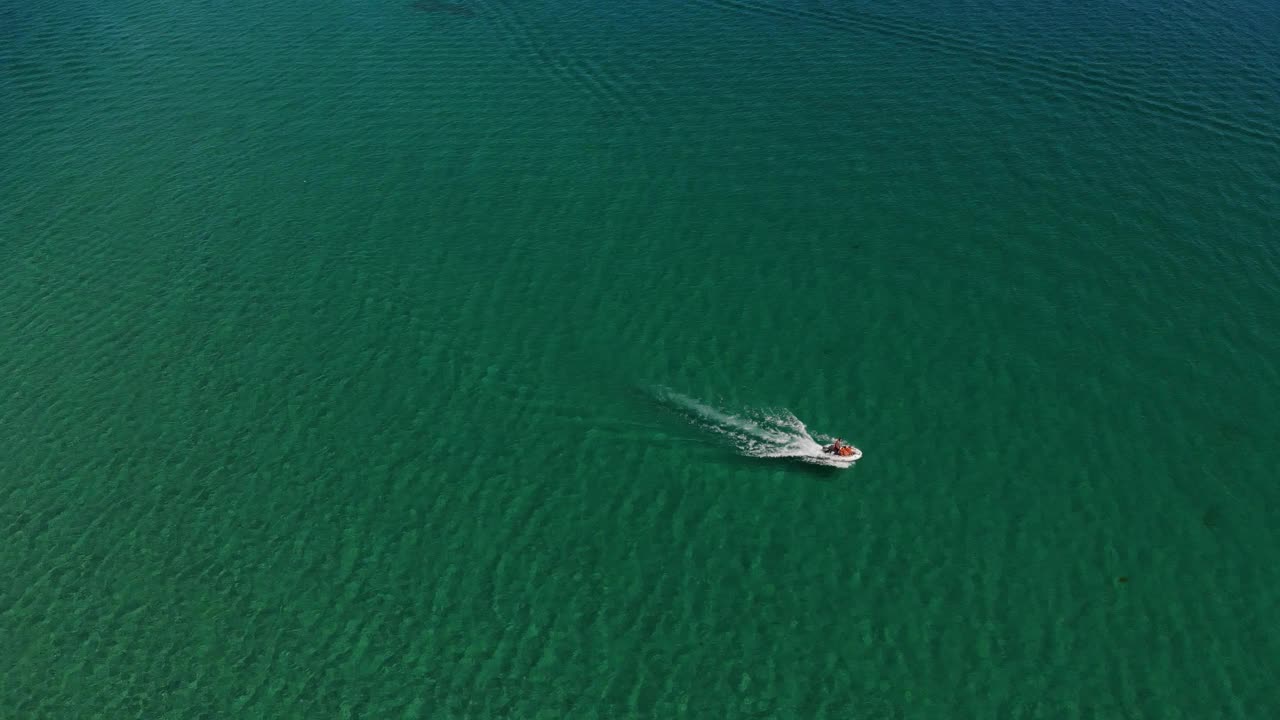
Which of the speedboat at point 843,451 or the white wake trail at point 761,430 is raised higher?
the speedboat at point 843,451

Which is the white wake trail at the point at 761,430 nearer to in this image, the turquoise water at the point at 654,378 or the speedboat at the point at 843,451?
the speedboat at the point at 843,451

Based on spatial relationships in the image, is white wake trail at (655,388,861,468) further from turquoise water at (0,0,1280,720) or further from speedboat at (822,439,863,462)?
turquoise water at (0,0,1280,720)

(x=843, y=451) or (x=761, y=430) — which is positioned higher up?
(x=843, y=451)

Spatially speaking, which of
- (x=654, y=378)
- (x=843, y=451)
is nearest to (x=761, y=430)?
(x=843, y=451)

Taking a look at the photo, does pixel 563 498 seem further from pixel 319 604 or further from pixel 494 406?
pixel 319 604

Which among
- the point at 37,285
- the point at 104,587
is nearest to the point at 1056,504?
the point at 104,587

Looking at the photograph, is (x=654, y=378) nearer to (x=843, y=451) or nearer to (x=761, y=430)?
(x=761, y=430)

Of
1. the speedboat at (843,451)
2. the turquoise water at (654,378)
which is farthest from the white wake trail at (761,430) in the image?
the turquoise water at (654,378)

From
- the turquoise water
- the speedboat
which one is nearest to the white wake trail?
the speedboat
